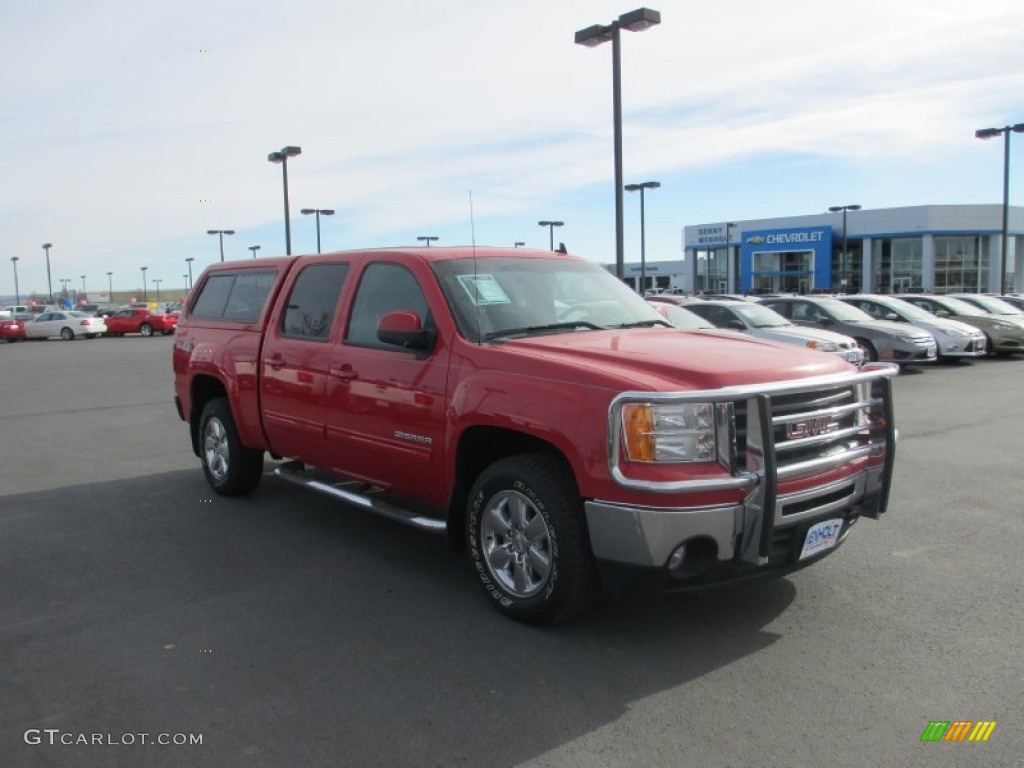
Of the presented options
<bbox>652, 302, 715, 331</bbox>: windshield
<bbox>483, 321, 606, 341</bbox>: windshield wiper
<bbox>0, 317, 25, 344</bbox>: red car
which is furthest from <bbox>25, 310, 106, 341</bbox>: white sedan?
<bbox>483, 321, 606, 341</bbox>: windshield wiper

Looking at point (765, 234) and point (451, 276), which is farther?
point (765, 234)

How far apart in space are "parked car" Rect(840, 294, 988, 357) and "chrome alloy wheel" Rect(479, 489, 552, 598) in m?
17.2

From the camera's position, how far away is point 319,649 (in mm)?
4129

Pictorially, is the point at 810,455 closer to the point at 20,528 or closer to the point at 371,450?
the point at 371,450

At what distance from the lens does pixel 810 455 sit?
13.7ft

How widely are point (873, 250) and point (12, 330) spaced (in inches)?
2332

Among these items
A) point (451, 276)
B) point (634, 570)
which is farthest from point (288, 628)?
point (451, 276)

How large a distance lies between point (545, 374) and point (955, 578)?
2774mm

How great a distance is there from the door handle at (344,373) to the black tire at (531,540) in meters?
1.30

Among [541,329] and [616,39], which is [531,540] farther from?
[616,39]

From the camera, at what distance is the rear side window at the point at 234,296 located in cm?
675

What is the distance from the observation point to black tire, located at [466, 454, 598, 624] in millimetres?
4078

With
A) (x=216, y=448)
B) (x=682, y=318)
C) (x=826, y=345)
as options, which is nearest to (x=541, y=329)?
(x=216, y=448)

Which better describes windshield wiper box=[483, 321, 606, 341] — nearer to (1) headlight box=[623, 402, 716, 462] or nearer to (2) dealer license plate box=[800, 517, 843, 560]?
(1) headlight box=[623, 402, 716, 462]
